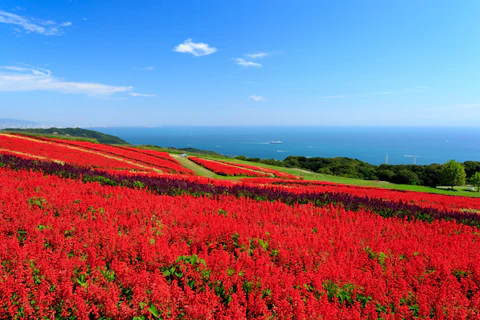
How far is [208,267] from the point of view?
4.39m

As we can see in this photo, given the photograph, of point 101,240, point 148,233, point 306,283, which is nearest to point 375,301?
point 306,283

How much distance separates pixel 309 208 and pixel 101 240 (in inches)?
275

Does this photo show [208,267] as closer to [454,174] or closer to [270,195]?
[270,195]

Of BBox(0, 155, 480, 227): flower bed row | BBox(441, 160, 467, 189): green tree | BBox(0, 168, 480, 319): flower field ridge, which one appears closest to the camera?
BBox(0, 168, 480, 319): flower field ridge

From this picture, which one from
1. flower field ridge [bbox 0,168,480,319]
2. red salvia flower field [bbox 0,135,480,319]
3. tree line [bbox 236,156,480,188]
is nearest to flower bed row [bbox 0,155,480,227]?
red salvia flower field [bbox 0,135,480,319]

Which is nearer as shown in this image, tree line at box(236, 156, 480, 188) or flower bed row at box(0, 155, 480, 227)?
flower bed row at box(0, 155, 480, 227)

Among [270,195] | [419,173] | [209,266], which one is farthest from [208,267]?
[419,173]

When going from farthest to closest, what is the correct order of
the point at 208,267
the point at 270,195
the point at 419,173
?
the point at 419,173, the point at 270,195, the point at 208,267

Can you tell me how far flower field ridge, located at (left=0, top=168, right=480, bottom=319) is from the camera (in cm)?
340

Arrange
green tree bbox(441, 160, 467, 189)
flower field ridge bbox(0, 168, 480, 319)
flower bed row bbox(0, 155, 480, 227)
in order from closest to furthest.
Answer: flower field ridge bbox(0, 168, 480, 319) < flower bed row bbox(0, 155, 480, 227) < green tree bbox(441, 160, 467, 189)

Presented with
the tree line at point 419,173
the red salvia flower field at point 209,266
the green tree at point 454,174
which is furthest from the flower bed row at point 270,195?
the tree line at point 419,173

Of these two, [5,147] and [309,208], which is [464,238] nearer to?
[309,208]

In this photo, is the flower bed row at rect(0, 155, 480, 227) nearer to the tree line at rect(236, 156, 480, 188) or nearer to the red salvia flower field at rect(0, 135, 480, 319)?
the red salvia flower field at rect(0, 135, 480, 319)

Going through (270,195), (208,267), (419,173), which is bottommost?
(419,173)
